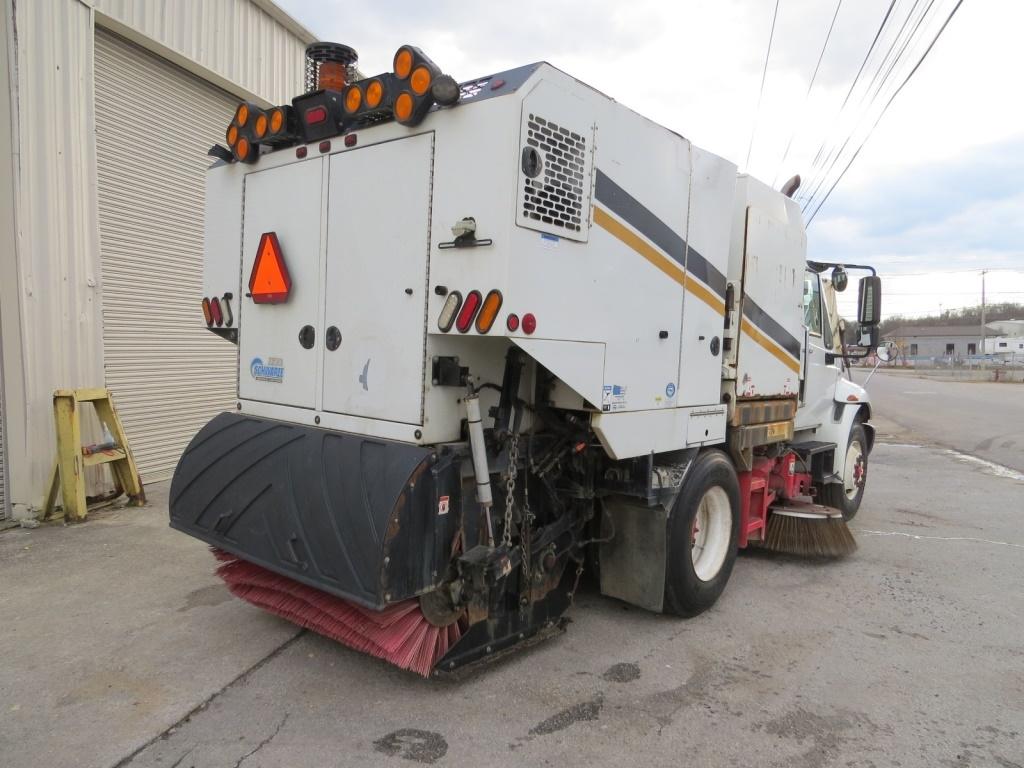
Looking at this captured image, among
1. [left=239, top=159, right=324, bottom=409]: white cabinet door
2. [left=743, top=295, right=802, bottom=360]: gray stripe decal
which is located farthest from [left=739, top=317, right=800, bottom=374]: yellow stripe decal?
[left=239, top=159, right=324, bottom=409]: white cabinet door

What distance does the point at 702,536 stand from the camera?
4867 mm

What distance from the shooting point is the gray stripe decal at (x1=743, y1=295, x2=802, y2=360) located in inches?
196

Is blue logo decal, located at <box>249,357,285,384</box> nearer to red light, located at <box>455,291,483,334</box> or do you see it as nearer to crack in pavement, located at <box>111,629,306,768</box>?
red light, located at <box>455,291,483,334</box>

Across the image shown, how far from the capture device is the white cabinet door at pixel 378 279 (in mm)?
3346

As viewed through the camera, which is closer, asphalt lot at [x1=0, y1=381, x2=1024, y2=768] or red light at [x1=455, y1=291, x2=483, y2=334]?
asphalt lot at [x1=0, y1=381, x2=1024, y2=768]

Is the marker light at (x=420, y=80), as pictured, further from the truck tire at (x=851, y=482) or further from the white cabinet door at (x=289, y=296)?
the truck tire at (x=851, y=482)

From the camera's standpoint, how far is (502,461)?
361 cm

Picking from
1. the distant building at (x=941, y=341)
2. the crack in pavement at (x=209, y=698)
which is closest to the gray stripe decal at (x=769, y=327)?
the crack in pavement at (x=209, y=698)

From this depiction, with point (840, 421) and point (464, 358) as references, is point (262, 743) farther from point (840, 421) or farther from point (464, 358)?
point (840, 421)

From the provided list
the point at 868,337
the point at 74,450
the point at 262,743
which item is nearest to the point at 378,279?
the point at 262,743

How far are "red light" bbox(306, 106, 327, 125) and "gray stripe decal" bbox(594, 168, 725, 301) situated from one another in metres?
1.48

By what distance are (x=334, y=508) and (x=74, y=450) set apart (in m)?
4.04

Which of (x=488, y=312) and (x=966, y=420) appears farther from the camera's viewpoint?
(x=966, y=420)

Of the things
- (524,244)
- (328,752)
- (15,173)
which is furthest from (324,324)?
(15,173)
